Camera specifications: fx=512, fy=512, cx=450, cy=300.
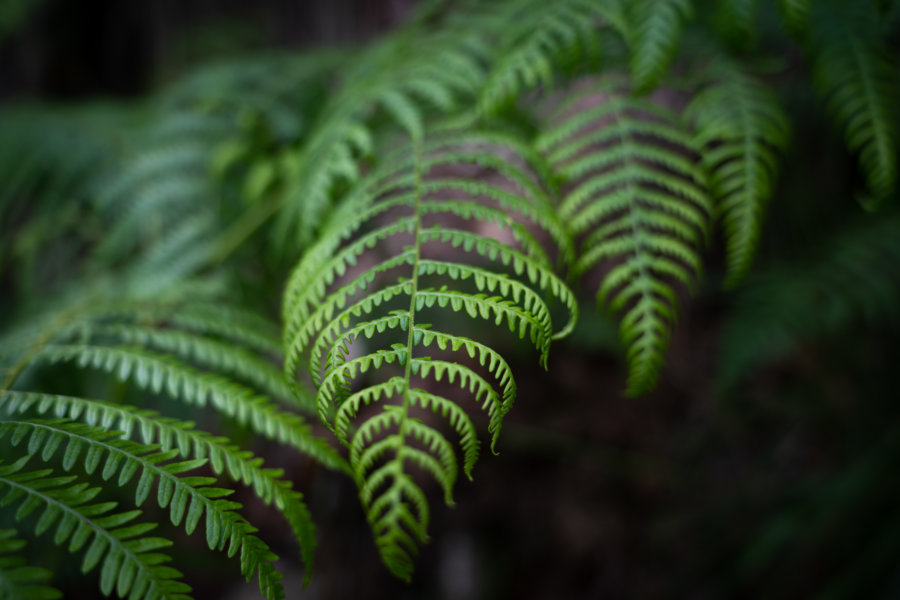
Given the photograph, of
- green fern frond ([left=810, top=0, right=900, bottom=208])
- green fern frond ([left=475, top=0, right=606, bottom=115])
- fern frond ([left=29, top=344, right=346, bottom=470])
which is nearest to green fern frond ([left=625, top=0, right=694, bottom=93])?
green fern frond ([left=475, top=0, right=606, bottom=115])

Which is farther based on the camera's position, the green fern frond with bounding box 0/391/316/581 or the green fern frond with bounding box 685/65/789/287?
the green fern frond with bounding box 685/65/789/287

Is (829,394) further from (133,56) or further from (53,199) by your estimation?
(133,56)

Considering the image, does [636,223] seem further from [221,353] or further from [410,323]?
[221,353]

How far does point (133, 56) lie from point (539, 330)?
10.4ft

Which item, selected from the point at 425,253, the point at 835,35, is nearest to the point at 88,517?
the point at 835,35

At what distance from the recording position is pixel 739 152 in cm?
97

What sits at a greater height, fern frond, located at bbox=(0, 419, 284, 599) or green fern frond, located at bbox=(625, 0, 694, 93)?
green fern frond, located at bbox=(625, 0, 694, 93)

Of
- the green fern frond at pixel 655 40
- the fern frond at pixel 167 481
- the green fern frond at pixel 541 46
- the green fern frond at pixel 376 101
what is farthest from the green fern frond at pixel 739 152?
the fern frond at pixel 167 481

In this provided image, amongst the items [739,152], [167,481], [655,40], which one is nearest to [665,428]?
[739,152]

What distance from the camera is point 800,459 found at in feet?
7.51

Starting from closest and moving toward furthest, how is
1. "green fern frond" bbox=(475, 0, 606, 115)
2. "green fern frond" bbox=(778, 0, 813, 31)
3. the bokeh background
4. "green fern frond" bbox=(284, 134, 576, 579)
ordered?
"green fern frond" bbox=(284, 134, 576, 579), "green fern frond" bbox=(778, 0, 813, 31), "green fern frond" bbox=(475, 0, 606, 115), the bokeh background

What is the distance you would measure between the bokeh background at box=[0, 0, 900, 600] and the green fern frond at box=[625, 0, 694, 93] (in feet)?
3.15

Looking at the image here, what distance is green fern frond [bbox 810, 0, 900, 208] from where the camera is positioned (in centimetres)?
92

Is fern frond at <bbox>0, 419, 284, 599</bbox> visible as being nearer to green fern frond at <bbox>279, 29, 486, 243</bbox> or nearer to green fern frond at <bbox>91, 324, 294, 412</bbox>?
→ green fern frond at <bbox>91, 324, 294, 412</bbox>
